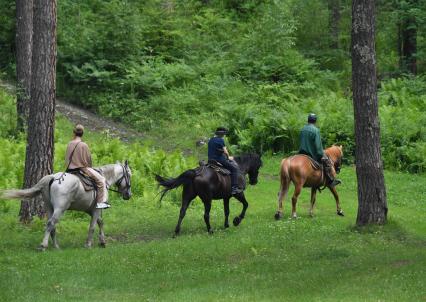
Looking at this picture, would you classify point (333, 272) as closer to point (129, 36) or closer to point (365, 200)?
point (365, 200)

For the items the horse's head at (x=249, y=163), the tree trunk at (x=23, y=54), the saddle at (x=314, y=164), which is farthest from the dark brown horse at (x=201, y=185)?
the tree trunk at (x=23, y=54)

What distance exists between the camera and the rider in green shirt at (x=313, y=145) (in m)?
21.6

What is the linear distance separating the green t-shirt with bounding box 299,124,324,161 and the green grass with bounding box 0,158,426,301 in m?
1.84

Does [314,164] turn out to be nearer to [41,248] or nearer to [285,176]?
[285,176]

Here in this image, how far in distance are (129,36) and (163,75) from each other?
2641 mm

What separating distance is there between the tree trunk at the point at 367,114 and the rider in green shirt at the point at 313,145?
8.38 feet

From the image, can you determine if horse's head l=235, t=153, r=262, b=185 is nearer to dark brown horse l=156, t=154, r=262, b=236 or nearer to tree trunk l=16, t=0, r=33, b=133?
dark brown horse l=156, t=154, r=262, b=236

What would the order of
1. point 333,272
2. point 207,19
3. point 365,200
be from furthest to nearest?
point 207,19 → point 365,200 → point 333,272

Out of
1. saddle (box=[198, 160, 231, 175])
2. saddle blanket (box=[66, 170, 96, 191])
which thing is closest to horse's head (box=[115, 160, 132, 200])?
saddle blanket (box=[66, 170, 96, 191])

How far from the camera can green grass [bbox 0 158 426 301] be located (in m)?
13.5

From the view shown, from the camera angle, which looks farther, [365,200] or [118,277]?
[365,200]

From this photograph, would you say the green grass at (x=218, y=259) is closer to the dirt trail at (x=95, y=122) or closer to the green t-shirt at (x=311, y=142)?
the green t-shirt at (x=311, y=142)

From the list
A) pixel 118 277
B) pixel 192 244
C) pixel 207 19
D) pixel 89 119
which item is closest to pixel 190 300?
pixel 118 277

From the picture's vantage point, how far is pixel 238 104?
122 ft
